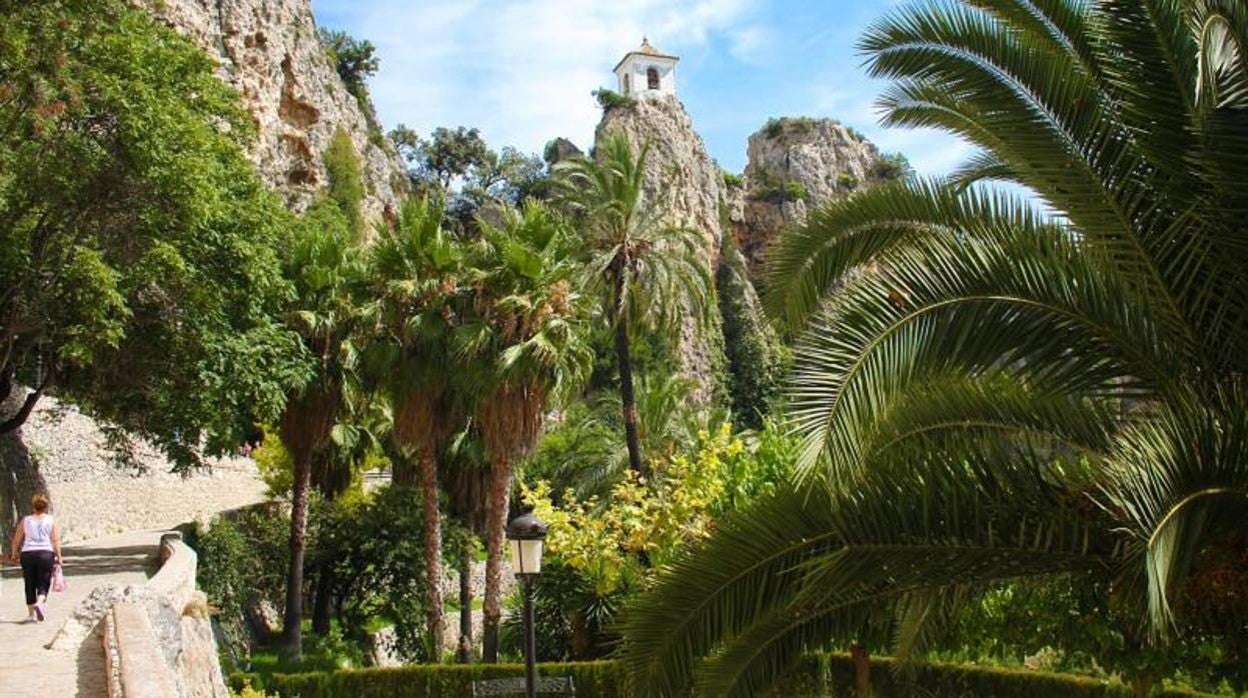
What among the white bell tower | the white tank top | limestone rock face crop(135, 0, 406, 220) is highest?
the white bell tower

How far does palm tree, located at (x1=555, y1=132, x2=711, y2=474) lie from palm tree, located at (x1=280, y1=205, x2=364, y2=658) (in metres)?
5.34

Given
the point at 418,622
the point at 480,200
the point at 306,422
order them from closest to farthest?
the point at 306,422 → the point at 418,622 → the point at 480,200

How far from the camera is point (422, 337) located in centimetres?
2136

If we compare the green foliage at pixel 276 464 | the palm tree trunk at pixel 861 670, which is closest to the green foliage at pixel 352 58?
the green foliage at pixel 276 464

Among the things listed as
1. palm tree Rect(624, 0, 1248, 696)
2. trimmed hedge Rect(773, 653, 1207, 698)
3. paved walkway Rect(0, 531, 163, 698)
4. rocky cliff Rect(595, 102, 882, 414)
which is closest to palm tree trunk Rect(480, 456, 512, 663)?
paved walkway Rect(0, 531, 163, 698)

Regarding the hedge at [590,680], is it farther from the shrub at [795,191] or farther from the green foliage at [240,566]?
the shrub at [795,191]

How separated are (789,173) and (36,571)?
217 ft

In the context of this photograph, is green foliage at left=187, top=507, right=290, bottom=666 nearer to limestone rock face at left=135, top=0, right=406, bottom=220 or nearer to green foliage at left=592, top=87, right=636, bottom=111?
limestone rock face at left=135, top=0, right=406, bottom=220

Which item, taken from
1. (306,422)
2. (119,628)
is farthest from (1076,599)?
(306,422)

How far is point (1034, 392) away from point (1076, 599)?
144cm

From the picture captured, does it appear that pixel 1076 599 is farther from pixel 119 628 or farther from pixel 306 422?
pixel 306 422

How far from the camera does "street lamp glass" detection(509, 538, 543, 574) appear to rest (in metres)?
11.8

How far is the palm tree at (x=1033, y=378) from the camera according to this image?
221 inches

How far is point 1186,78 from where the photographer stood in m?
5.93
